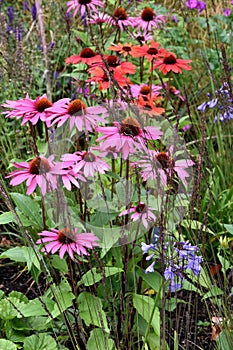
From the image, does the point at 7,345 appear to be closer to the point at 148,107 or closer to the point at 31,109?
the point at 31,109

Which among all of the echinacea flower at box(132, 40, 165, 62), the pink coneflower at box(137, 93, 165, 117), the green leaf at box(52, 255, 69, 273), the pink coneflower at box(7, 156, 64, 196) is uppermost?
the echinacea flower at box(132, 40, 165, 62)

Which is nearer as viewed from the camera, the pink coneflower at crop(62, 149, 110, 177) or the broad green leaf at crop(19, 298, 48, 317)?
the pink coneflower at crop(62, 149, 110, 177)

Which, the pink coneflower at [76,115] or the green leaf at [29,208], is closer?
the pink coneflower at [76,115]

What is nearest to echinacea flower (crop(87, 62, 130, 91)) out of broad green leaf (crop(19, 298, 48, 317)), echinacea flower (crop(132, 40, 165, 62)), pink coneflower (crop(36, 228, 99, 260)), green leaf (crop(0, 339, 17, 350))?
echinacea flower (crop(132, 40, 165, 62))

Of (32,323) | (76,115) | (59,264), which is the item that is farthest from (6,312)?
(76,115)

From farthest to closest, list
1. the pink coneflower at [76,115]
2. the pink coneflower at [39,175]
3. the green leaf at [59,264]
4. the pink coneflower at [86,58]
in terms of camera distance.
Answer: the pink coneflower at [86,58] < the green leaf at [59,264] < the pink coneflower at [76,115] < the pink coneflower at [39,175]

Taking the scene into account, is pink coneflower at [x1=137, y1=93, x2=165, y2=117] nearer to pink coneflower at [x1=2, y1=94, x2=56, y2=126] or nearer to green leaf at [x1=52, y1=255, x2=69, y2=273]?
pink coneflower at [x1=2, y1=94, x2=56, y2=126]

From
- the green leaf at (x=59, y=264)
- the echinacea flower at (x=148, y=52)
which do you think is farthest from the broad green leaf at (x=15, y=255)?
the echinacea flower at (x=148, y=52)

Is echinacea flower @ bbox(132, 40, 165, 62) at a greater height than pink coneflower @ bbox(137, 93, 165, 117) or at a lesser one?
greater

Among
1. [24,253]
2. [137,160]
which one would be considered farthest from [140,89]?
[24,253]

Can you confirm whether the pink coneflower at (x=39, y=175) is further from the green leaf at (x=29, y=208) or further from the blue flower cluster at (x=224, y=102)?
the blue flower cluster at (x=224, y=102)

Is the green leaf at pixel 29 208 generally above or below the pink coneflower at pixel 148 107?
below

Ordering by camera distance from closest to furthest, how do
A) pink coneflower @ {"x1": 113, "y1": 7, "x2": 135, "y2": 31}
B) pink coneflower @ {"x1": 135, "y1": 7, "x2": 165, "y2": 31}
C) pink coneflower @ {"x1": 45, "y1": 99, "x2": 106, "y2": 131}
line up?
1. pink coneflower @ {"x1": 45, "y1": 99, "x2": 106, "y2": 131}
2. pink coneflower @ {"x1": 113, "y1": 7, "x2": 135, "y2": 31}
3. pink coneflower @ {"x1": 135, "y1": 7, "x2": 165, "y2": 31}

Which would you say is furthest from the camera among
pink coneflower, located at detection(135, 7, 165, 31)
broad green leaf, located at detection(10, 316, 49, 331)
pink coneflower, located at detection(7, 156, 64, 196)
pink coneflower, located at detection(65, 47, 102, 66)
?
pink coneflower, located at detection(135, 7, 165, 31)
